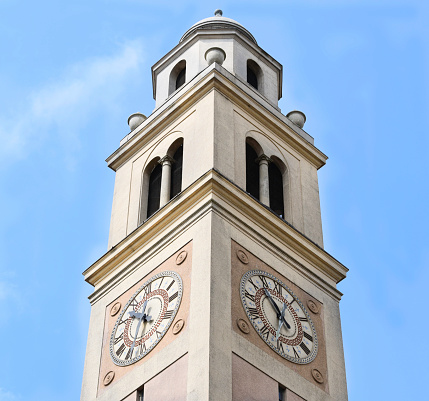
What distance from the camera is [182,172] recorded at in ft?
135

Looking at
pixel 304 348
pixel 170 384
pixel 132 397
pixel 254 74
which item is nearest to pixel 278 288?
pixel 304 348

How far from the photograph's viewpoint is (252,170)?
1684 inches

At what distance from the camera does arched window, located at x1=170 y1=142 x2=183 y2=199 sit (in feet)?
137

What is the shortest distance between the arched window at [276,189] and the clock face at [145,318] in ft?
20.7

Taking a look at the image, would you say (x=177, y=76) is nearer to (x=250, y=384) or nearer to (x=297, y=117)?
(x=297, y=117)

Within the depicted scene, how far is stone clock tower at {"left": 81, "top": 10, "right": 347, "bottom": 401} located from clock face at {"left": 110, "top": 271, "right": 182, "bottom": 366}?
4 cm

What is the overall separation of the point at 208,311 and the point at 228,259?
101 inches

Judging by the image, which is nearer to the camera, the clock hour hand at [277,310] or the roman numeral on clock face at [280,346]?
the roman numeral on clock face at [280,346]

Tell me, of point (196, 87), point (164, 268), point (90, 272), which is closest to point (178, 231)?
point (164, 268)

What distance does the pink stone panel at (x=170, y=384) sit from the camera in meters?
33.7

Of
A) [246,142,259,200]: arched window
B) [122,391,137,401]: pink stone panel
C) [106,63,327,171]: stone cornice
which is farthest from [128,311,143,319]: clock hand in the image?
[106,63,327,171]: stone cornice

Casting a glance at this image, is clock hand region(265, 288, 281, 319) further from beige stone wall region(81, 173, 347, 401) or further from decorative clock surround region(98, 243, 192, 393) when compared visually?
decorative clock surround region(98, 243, 192, 393)

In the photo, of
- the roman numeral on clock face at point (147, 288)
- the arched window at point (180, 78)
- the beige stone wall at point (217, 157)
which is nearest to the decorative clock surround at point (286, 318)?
the roman numeral on clock face at point (147, 288)

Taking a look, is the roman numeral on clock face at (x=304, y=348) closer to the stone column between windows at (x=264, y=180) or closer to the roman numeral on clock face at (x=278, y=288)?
the roman numeral on clock face at (x=278, y=288)
